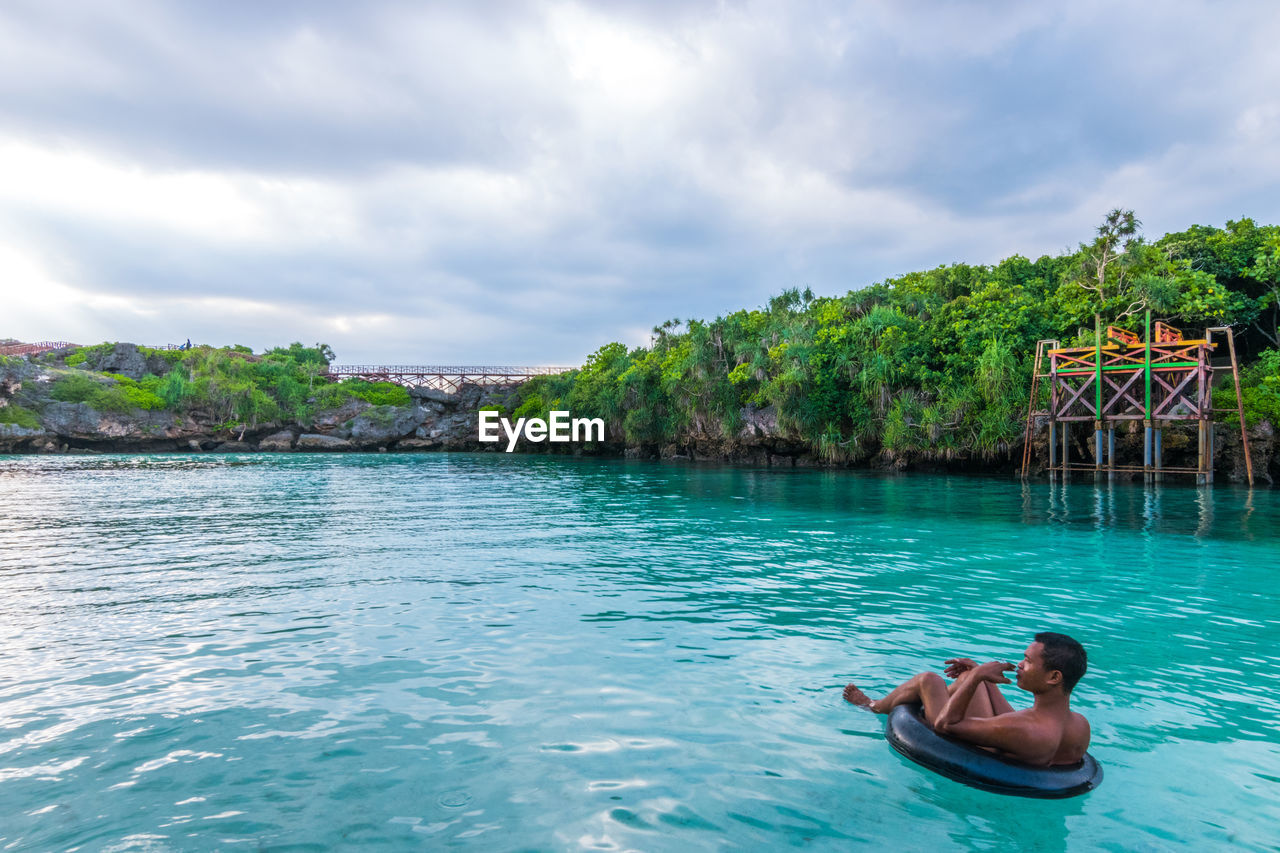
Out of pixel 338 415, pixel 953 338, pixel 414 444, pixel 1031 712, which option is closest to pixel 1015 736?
pixel 1031 712

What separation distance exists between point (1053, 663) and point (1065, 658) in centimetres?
7

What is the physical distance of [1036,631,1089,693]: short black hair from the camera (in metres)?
4.03

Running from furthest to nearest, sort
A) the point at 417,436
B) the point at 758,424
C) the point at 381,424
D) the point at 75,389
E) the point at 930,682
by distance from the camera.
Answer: the point at 417,436, the point at 381,424, the point at 75,389, the point at 758,424, the point at 930,682

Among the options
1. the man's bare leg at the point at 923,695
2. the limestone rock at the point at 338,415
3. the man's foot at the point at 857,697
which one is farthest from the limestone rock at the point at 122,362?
the man's bare leg at the point at 923,695

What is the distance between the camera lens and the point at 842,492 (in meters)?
24.8

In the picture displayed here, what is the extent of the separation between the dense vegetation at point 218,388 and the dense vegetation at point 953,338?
44.6m

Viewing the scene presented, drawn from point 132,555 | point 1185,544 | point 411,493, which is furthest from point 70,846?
point 411,493

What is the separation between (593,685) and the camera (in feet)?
19.5

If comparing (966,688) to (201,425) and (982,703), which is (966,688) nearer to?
(982,703)

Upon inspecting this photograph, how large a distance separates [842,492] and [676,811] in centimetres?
2198

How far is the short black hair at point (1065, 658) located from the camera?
4031mm

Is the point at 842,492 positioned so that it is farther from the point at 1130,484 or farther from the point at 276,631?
the point at 276,631

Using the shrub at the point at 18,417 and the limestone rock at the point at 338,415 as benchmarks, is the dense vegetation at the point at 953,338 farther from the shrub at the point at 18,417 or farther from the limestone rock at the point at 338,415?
the shrub at the point at 18,417
